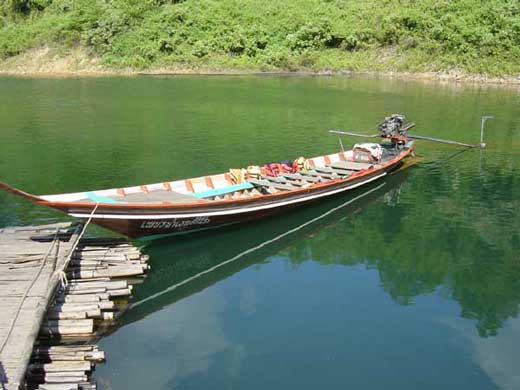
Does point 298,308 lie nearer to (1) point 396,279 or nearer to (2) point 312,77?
(1) point 396,279

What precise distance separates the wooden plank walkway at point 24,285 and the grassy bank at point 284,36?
60.1 metres

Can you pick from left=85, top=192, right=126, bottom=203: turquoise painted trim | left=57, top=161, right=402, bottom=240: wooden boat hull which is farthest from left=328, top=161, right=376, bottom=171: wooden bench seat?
left=85, top=192, right=126, bottom=203: turquoise painted trim

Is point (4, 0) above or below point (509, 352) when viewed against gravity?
above

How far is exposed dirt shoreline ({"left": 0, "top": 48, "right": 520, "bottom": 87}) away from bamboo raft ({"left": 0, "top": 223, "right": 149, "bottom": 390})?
57725mm

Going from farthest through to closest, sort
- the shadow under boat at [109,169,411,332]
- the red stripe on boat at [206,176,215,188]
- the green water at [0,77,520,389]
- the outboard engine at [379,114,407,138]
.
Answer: the outboard engine at [379,114,407,138] → the red stripe on boat at [206,176,215,188] → the shadow under boat at [109,169,411,332] → the green water at [0,77,520,389]

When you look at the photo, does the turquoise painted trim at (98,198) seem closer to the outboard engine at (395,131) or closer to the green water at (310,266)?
the green water at (310,266)

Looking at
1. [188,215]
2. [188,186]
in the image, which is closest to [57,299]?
[188,215]

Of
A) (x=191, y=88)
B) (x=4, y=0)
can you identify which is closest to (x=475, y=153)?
(x=191, y=88)

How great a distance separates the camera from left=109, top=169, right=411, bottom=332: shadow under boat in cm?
1655

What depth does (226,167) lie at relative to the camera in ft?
93.7

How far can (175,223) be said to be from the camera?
60.4 ft

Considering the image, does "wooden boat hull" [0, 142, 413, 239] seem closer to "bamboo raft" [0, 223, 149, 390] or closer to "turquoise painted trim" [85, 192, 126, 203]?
"turquoise painted trim" [85, 192, 126, 203]

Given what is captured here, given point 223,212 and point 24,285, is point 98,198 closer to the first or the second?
point 223,212

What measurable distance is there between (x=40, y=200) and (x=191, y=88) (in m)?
44.7
